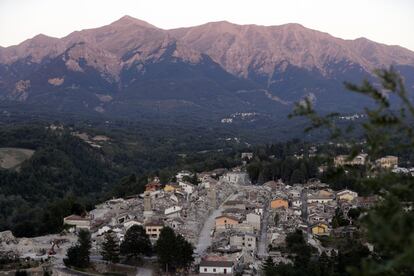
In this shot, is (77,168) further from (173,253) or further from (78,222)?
(173,253)

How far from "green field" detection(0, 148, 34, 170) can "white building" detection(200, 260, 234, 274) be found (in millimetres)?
39227

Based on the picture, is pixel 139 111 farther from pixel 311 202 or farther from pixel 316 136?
Answer: pixel 311 202

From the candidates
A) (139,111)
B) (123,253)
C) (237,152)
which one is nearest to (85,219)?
(123,253)

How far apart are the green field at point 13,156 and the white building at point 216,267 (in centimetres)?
3923

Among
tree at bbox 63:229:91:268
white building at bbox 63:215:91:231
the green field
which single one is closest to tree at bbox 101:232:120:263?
Result: tree at bbox 63:229:91:268

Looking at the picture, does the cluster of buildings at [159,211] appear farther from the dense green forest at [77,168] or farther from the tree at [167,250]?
the tree at [167,250]

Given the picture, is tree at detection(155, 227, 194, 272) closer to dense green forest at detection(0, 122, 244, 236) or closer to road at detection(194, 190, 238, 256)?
road at detection(194, 190, 238, 256)

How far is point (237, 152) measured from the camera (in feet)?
210

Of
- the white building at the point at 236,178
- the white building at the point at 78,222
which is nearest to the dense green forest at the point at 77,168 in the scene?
the white building at the point at 78,222

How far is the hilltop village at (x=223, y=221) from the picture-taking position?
82.8 feet

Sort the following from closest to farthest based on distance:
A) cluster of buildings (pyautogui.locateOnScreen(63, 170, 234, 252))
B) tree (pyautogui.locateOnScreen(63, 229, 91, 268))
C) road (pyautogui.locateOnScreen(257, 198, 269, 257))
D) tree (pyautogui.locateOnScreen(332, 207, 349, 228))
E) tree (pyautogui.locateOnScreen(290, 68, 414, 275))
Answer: tree (pyautogui.locateOnScreen(290, 68, 414, 275))
tree (pyautogui.locateOnScreen(63, 229, 91, 268))
road (pyautogui.locateOnScreen(257, 198, 269, 257))
cluster of buildings (pyautogui.locateOnScreen(63, 170, 234, 252))
tree (pyautogui.locateOnScreen(332, 207, 349, 228))

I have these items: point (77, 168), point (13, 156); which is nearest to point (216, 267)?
point (77, 168)

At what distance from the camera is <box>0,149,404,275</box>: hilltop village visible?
25.2 metres

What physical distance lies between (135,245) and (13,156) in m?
41.5
